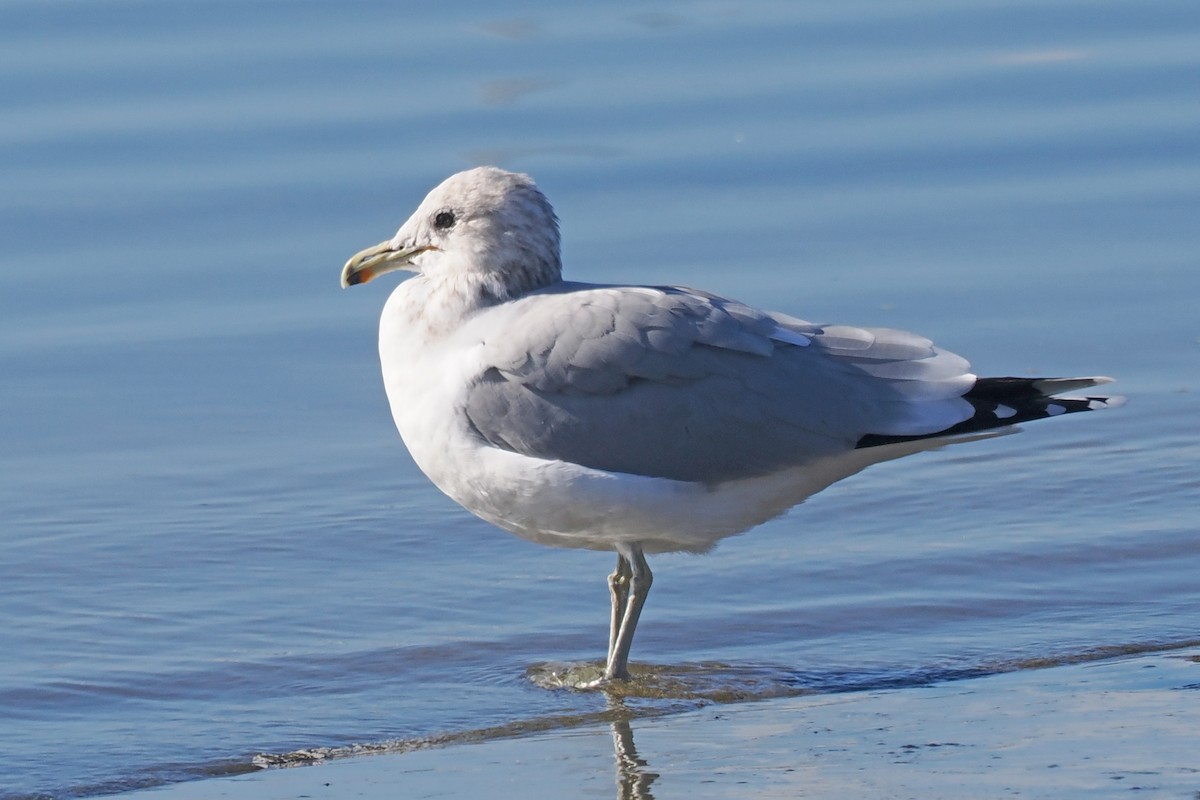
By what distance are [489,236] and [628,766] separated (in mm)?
1810

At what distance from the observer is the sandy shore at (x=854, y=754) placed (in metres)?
5.23

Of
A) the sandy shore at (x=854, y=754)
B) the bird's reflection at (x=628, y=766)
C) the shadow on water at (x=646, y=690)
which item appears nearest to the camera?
the sandy shore at (x=854, y=754)

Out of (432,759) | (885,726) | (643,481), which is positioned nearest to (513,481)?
(643,481)

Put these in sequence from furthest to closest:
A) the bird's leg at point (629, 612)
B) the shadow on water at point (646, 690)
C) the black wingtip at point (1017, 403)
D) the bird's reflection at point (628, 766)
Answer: the bird's leg at point (629, 612) < the black wingtip at point (1017, 403) < the shadow on water at point (646, 690) < the bird's reflection at point (628, 766)

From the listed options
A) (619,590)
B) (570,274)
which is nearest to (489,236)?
(619,590)

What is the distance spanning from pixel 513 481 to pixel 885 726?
1271 mm

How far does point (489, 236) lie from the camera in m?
6.59

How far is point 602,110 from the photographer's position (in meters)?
12.2

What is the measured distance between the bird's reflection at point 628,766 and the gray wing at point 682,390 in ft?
2.48

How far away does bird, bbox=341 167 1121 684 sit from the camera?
6.19 meters

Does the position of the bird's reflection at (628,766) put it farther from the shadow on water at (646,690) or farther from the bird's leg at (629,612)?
the bird's leg at (629,612)

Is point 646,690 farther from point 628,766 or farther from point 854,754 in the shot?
point 854,754

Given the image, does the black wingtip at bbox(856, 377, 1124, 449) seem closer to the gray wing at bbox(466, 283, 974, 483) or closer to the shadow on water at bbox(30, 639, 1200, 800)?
the gray wing at bbox(466, 283, 974, 483)

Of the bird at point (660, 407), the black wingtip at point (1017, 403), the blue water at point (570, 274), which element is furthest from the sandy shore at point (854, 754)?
the black wingtip at point (1017, 403)
